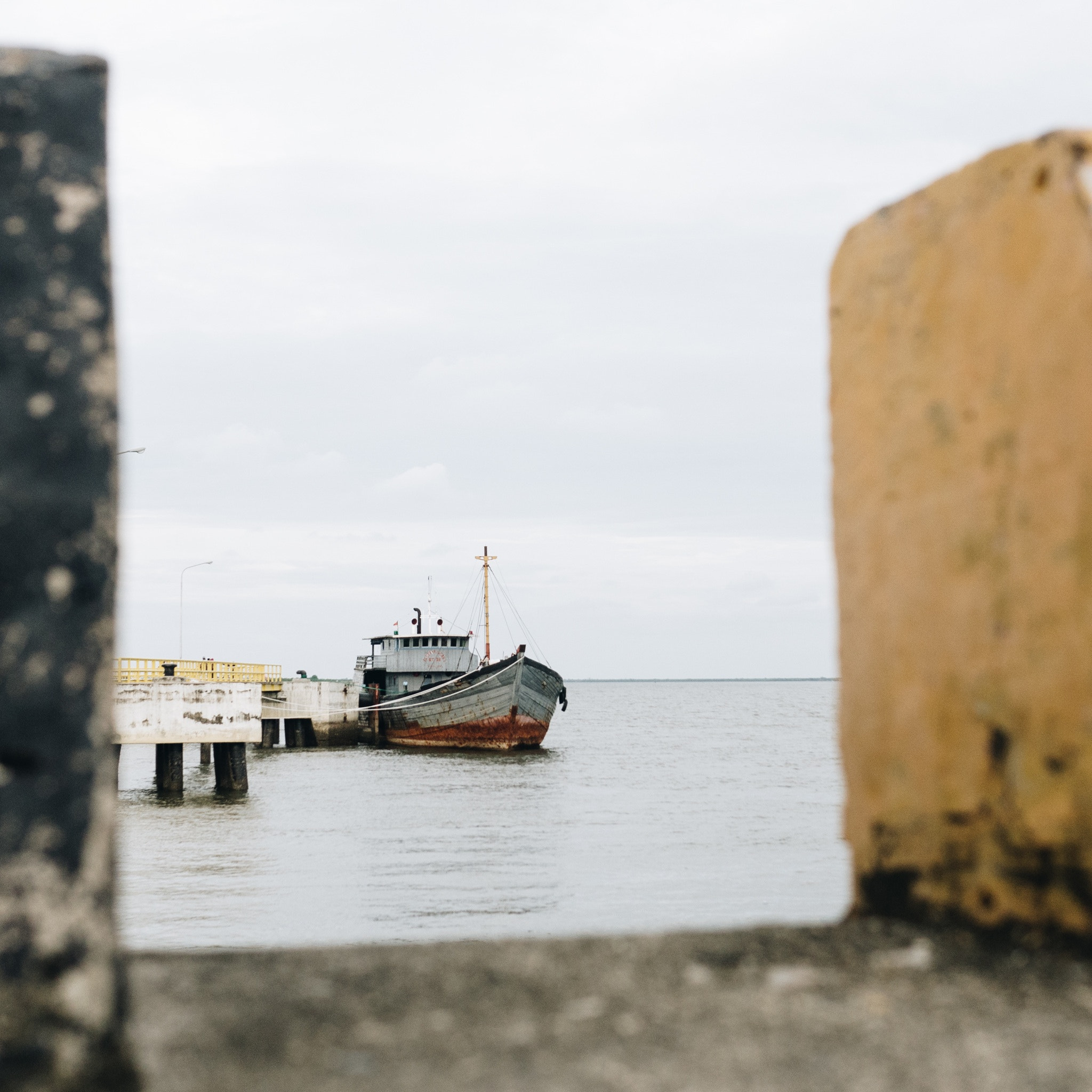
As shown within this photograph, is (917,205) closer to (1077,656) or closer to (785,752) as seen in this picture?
(1077,656)

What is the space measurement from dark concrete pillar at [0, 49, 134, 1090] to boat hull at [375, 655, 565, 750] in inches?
1581

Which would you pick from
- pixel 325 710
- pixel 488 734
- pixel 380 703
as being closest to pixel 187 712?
pixel 488 734

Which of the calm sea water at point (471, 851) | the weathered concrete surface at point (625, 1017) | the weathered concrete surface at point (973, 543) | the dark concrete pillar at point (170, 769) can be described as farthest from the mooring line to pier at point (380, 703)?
the weathered concrete surface at point (625, 1017)

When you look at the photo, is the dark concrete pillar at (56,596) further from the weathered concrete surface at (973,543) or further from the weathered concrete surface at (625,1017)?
the weathered concrete surface at (973,543)

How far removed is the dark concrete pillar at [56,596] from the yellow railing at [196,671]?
81.6 ft

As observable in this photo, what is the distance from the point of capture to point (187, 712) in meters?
24.7

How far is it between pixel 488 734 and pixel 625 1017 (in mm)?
43434

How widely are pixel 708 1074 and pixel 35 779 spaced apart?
1107mm

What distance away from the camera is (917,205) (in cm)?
257

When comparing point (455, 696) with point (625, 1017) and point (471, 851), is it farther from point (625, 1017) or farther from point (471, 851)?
point (625, 1017)

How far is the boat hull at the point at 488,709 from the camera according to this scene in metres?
43.0

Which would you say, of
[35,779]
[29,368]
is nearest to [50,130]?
[29,368]

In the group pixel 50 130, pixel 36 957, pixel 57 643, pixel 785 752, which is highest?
pixel 50 130

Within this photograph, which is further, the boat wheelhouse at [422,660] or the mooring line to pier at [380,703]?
the boat wheelhouse at [422,660]
